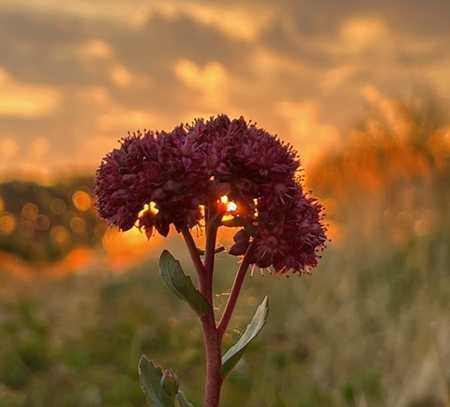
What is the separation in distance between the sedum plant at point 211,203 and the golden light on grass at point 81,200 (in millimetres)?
16102

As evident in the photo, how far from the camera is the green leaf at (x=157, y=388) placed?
2.15 metres

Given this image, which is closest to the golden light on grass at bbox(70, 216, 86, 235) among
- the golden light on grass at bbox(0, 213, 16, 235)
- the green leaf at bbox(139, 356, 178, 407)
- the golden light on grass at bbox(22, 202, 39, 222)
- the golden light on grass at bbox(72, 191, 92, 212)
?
the golden light on grass at bbox(72, 191, 92, 212)

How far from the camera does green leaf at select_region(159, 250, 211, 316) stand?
2.10 meters

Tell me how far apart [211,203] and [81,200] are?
16.2 metres

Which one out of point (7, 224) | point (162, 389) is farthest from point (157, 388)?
point (7, 224)

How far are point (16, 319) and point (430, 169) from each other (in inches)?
146

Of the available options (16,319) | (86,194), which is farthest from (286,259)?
(86,194)

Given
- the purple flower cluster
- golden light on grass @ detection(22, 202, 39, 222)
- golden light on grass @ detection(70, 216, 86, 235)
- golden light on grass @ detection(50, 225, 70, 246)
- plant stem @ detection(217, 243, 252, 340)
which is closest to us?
the purple flower cluster

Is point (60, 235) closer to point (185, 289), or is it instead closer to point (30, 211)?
point (30, 211)

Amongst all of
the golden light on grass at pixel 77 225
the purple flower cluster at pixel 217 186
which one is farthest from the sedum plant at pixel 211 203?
the golden light on grass at pixel 77 225

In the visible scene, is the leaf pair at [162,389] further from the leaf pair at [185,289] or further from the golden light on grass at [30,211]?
the golden light on grass at [30,211]

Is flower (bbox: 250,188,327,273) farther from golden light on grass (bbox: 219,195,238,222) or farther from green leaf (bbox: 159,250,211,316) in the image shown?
green leaf (bbox: 159,250,211,316)

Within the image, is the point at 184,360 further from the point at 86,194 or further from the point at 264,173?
the point at 86,194

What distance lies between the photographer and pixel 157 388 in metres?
2.18
